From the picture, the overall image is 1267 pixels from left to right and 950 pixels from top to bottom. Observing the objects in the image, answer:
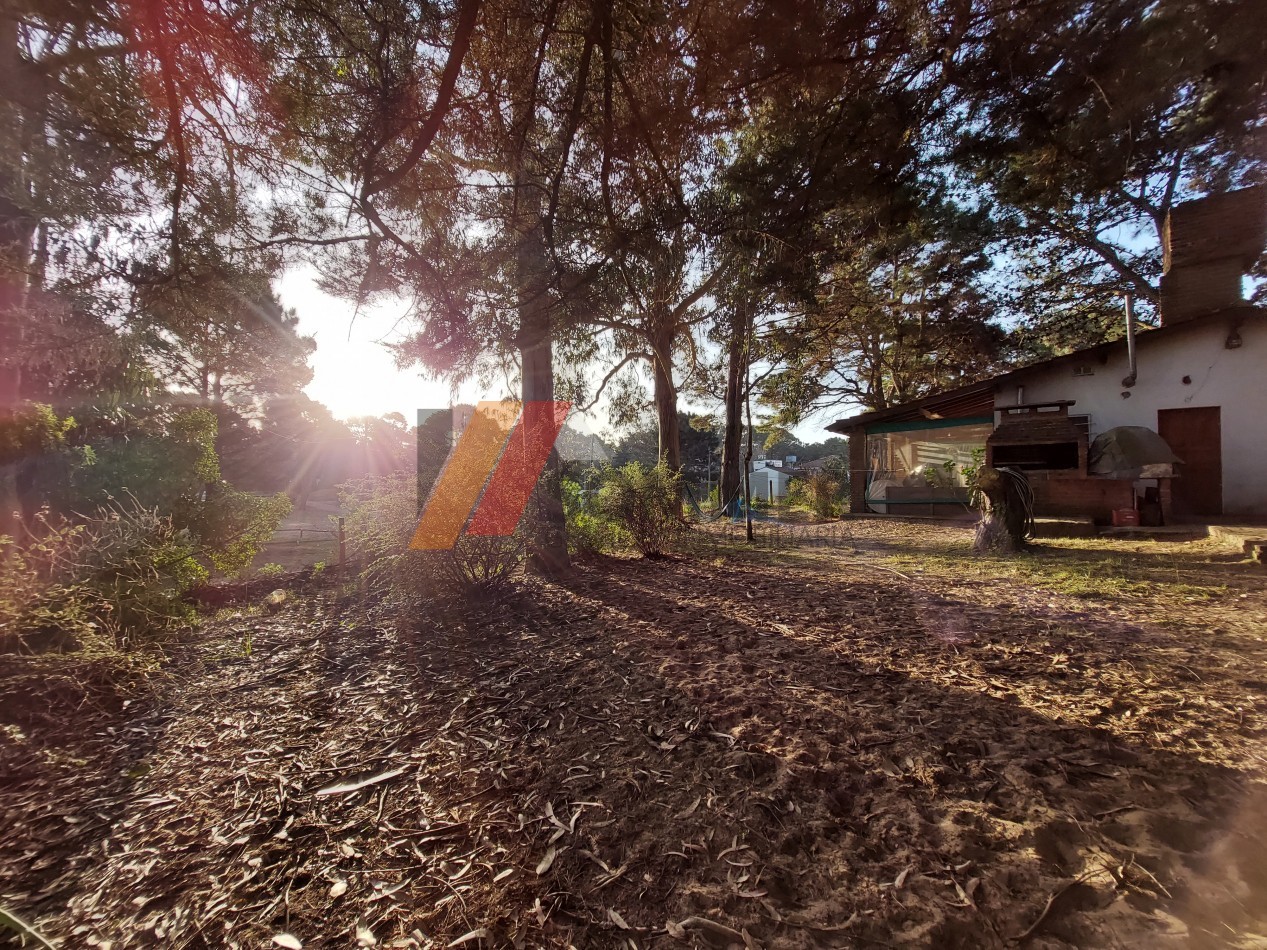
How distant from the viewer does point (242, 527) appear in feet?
22.4

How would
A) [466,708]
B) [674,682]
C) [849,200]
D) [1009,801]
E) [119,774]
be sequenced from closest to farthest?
[1009,801] → [119,774] → [466,708] → [674,682] → [849,200]

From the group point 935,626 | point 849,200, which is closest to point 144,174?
point 849,200

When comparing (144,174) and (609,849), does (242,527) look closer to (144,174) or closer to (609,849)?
(144,174)

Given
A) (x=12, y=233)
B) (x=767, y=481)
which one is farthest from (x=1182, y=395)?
(x=767, y=481)

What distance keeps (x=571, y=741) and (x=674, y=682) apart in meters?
0.70

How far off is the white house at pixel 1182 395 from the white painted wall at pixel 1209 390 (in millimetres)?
16

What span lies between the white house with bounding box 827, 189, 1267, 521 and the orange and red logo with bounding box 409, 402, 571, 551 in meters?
8.54

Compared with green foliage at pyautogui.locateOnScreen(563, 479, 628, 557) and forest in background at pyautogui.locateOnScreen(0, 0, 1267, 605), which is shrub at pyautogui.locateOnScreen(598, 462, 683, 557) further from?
forest in background at pyautogui.locateOnScreen(0, 0, 1267, 605)

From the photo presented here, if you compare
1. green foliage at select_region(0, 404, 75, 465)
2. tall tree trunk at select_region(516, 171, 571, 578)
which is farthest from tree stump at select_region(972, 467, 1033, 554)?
green foliage at select_region(0, 404, 75, 465)

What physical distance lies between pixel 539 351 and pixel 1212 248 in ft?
37.6

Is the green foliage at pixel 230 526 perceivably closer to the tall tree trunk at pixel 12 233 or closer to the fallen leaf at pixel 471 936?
the tall tree trunk at pixel 12 233

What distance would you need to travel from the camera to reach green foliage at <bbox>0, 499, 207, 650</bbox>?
99.3 inches

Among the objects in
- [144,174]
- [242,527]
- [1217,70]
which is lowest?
[242,527]

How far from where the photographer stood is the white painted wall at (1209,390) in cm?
786
